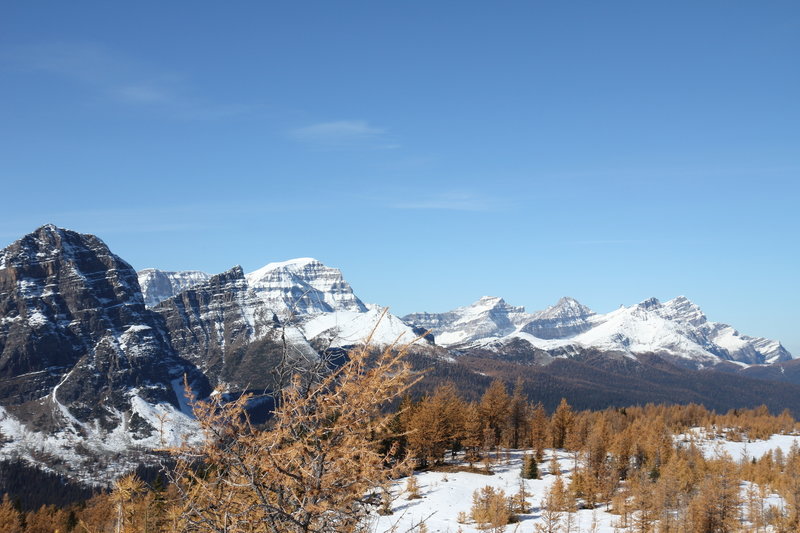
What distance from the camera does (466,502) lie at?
234 feet

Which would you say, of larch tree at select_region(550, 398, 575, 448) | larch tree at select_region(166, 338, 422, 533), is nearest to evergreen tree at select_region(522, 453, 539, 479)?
larch tree at select_region(550, 398, 575, 448)

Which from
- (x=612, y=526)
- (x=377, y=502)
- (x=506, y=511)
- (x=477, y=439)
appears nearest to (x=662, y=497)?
(x=612, y=526)

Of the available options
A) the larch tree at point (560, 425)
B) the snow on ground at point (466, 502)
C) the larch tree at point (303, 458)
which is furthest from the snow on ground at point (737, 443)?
the larch tree at point (303, 458)

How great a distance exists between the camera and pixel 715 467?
82375 mm

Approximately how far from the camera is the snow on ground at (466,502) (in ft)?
206

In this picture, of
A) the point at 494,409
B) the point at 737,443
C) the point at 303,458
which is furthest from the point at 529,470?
the point at 737,443

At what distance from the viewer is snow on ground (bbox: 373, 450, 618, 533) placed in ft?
206

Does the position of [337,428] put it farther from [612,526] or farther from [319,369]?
[612,526]

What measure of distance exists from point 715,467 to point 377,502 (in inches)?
3608

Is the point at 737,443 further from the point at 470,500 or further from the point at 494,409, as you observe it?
the point at 470,500

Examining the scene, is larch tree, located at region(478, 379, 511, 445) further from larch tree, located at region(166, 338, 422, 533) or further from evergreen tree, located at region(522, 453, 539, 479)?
larch tree, located at region(166, 338, 422, 533)

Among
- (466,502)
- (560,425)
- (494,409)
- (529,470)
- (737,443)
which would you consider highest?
(494,409)

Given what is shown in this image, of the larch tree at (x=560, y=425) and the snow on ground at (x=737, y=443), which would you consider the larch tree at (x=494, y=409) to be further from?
the snow on ground at (x=737, y=443)

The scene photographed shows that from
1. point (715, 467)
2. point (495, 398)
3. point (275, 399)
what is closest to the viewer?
point (275, 399)
